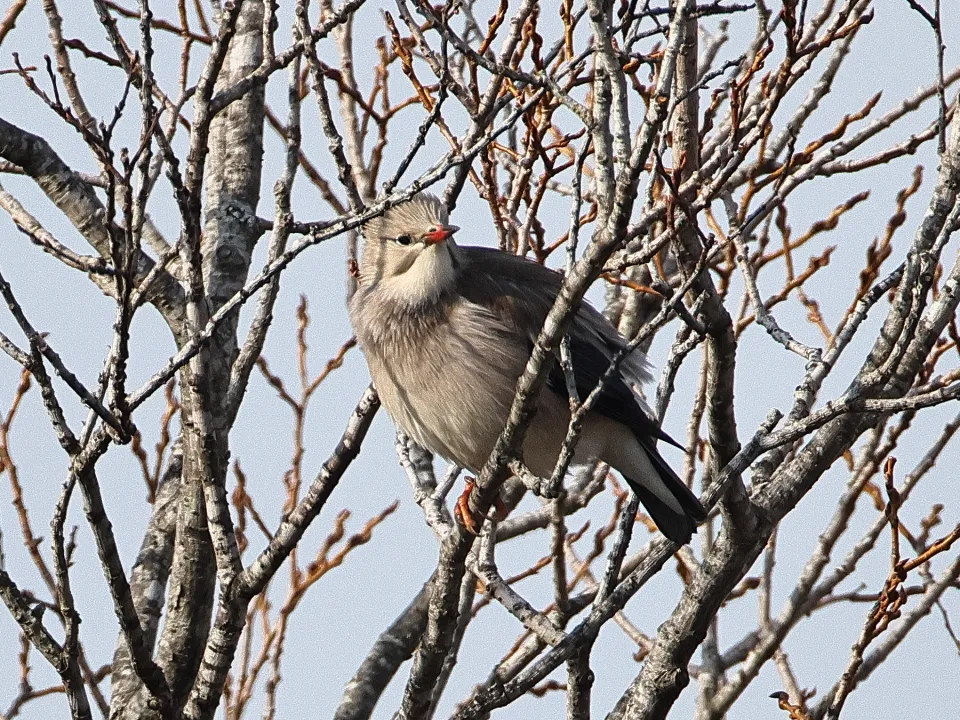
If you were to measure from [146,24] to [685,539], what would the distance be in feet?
8.05

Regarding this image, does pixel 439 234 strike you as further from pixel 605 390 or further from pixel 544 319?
pixel 605 390

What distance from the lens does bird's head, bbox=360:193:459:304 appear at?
15.3 feet

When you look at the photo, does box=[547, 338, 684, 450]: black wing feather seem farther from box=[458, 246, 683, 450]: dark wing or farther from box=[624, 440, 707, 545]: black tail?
box=[624, 440, 707, 545]: black tail

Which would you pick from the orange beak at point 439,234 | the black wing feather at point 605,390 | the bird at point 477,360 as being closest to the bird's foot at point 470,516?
the bird at point 477,360

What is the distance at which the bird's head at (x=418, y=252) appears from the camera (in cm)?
466

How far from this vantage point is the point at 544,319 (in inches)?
185

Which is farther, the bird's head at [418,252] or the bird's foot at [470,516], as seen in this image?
the bird's head at [418,252]

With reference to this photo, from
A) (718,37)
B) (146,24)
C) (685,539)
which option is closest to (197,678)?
(685,539)

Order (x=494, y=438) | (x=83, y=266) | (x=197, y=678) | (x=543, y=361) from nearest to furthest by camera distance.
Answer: (x=543, y=361), (x=83, y=266), (x=197, y=678), (x=494, y=438)

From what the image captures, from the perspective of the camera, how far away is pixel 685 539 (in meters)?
4.25

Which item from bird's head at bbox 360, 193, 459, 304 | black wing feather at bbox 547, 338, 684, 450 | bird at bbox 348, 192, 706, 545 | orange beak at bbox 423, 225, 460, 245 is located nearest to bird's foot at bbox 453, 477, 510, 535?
bird at bbox 348, 192, 706, 545

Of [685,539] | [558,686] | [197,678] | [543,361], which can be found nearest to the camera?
[543,361]

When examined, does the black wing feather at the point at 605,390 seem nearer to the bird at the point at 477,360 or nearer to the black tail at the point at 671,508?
the bird at the point at 477,360

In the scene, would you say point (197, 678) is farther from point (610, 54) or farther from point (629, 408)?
point (610, 54)
